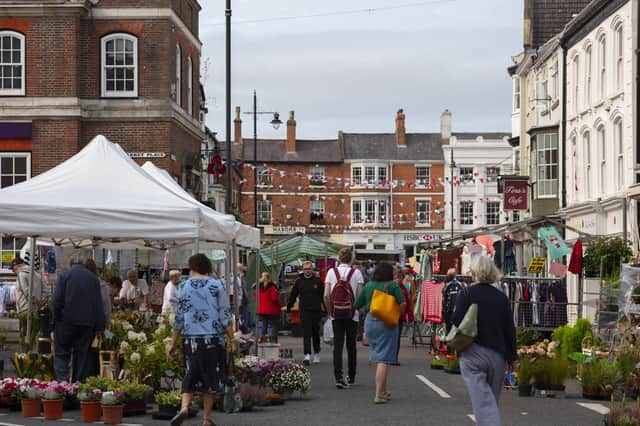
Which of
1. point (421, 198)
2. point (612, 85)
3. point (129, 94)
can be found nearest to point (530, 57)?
point (612, 85)

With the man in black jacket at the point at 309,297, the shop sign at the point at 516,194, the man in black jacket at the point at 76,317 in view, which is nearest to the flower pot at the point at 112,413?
the man in black jacket at the point at 76,317

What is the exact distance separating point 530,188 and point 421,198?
47.1 metres

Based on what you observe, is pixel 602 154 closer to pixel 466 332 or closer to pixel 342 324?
pixel 342 324

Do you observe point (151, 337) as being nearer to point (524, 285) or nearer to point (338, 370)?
point (338, 370)

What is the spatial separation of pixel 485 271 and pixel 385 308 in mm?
4107

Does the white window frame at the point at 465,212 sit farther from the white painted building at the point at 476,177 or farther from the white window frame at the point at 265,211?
the white window frame at the point at 265,211

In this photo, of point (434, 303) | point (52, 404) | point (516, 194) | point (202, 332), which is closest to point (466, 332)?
point (202, 332)

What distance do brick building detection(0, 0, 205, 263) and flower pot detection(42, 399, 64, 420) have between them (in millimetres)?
20897

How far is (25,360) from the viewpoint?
1527 centimetres

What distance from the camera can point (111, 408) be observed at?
13070 millimetres

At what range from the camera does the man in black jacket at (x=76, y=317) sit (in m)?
14.6

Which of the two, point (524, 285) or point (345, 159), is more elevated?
point (345, 159)

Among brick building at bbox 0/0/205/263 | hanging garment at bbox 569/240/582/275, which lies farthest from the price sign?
brick building at bbox 0/0/205/263

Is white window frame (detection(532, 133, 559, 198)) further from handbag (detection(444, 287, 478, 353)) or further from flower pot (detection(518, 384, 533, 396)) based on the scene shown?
handbag (detection(444, 287, 478, 353))
